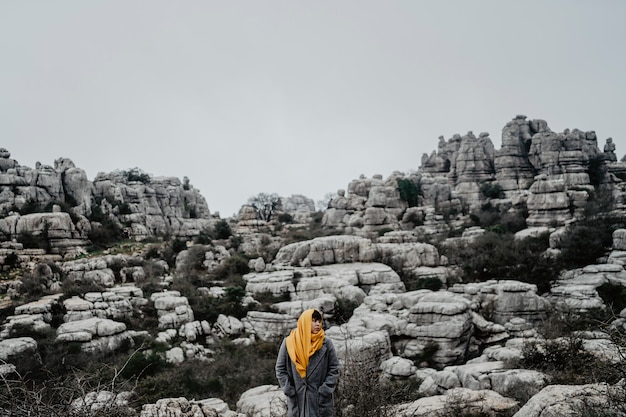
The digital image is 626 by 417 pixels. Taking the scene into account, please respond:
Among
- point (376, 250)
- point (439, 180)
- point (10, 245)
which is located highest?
point (439, 180)

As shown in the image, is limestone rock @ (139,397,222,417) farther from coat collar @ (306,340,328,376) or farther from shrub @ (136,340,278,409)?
shrub @ (136,340,278,409)

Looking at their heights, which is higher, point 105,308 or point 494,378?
point 105,308

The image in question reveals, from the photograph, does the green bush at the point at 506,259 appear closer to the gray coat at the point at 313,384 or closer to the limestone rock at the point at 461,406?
the limestone rock at the point at 461,406

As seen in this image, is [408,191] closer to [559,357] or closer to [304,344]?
[559,357]

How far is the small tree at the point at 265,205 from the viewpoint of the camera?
4456cm

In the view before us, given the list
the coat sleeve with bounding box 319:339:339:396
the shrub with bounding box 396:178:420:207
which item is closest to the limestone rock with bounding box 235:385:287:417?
the coat sleeve with bounding box 319:339:339:396

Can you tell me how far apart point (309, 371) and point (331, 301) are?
13370 mm

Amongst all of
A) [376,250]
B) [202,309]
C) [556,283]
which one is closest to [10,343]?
[202,309]

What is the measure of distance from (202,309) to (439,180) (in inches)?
1292

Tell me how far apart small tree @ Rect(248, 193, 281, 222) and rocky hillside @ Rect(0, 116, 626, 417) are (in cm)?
532

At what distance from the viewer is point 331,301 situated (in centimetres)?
1670

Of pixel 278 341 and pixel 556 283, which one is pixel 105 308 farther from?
pixel 556 283

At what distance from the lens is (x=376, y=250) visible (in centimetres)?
2386

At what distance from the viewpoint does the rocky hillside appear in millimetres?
5812
